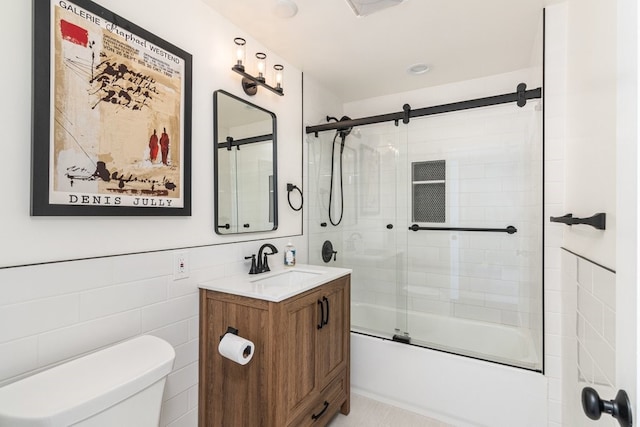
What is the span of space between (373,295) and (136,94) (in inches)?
91.2

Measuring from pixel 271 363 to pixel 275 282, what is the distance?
576 millimetres

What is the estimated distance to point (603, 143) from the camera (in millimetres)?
1065

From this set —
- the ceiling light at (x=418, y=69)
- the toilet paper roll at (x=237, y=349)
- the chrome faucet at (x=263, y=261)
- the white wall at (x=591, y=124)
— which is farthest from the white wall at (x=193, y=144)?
the white wall at (x=591, y=124)

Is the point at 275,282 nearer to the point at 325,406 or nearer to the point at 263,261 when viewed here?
the point at 263,261

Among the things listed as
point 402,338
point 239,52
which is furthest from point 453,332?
point 239,52

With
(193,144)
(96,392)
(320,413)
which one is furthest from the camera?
(320,413)

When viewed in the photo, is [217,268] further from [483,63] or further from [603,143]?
[483,63]

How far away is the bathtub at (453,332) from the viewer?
2139 mm

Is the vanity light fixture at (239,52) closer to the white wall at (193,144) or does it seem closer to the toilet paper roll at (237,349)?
the white wall at (193,144)

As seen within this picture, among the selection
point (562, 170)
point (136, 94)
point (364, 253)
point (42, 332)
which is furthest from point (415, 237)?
point (42, 332)

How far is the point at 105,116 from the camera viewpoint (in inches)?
50.3

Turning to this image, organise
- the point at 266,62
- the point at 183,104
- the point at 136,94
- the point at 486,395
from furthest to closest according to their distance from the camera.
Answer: the point at 266,62, the point at 486,395, the point at 183,104, the point at 136,94

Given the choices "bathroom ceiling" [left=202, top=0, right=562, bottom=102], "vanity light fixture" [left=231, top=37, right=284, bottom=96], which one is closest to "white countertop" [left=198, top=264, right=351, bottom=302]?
"vanity light fixture" [left=231, top=37, right=284, bottom=96]

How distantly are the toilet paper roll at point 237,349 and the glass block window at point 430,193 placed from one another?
1842 millimetres
